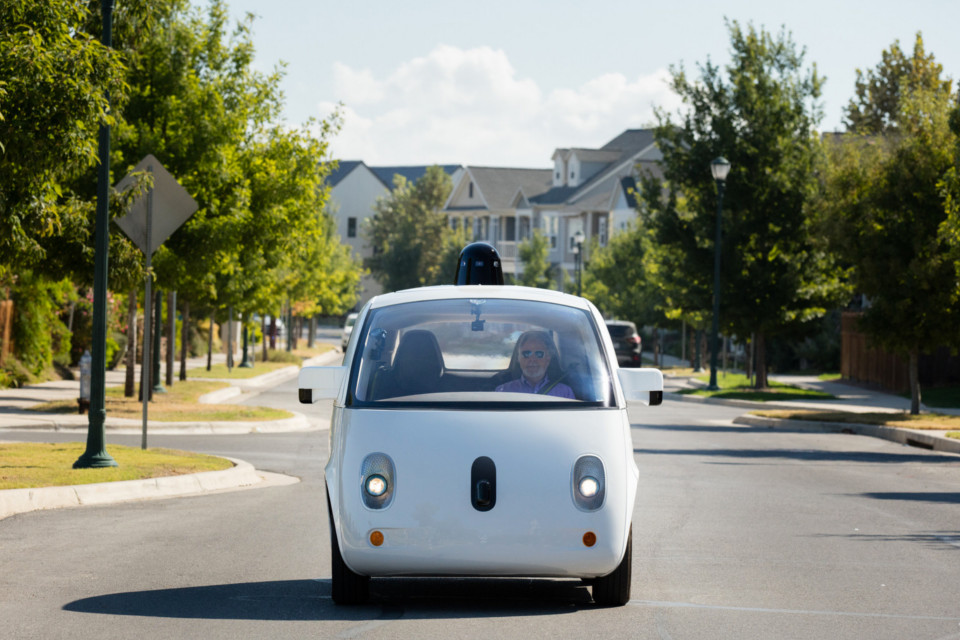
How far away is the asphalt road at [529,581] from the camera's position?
6.94 m

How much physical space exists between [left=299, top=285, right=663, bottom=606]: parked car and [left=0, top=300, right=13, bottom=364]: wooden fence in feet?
71.0

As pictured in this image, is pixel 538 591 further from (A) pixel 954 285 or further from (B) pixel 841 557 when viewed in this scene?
(A) pixel 954 285

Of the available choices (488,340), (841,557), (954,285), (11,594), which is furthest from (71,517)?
(954,285)

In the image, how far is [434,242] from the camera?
10144 centimetres

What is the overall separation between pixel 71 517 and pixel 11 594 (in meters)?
3.56

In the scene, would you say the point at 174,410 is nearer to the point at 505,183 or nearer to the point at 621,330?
the point at 621,330

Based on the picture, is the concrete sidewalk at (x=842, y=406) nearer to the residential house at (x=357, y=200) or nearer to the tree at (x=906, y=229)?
the tree at (x=906, y=229)

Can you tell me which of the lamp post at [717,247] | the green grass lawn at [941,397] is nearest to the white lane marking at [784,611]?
the green grass lawn at [941,397]

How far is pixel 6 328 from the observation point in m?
27.8

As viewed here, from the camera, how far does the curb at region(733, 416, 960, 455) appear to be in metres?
20.2

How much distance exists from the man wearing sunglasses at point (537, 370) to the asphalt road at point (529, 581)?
119 centimetres

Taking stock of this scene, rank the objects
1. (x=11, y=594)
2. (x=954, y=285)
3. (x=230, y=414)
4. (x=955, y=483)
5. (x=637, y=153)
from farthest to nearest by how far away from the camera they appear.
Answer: (x=637, y=153) → (x=954, y=285) → (x=230, y=414) → (x=955, y=483) → (x=11, y=594)

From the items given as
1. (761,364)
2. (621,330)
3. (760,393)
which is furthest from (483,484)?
(621,330)

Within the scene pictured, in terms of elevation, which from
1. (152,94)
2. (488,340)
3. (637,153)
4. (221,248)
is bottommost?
(488,340)
